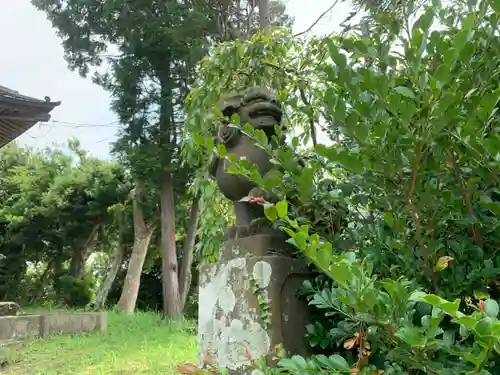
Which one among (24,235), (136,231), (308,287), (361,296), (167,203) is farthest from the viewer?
(24,235)

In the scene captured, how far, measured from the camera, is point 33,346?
17.0 ft

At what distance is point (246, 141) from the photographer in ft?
5.67

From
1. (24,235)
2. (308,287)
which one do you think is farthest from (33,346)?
(24,235)

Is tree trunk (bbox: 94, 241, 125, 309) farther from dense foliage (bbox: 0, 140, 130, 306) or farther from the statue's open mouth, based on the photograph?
the statue's open mouth

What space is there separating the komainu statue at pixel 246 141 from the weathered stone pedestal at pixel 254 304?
0.18 meters

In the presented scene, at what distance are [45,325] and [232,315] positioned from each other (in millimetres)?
5414

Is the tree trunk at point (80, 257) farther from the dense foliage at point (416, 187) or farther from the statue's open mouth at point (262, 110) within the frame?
the dense foliage at point (416, 187)

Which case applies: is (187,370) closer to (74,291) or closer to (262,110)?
(262,110)

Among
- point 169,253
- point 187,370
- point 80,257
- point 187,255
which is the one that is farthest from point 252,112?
point 80,257

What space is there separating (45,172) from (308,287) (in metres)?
13.2

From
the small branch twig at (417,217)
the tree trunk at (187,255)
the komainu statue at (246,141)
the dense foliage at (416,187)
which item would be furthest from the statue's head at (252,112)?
the tree trunk at (187,255)

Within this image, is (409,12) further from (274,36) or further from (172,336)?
(172,336)

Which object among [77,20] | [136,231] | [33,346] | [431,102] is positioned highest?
[77,20]

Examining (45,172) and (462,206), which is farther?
(45,172)
